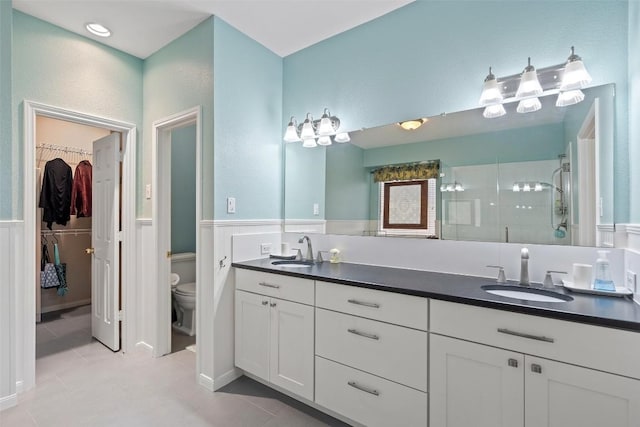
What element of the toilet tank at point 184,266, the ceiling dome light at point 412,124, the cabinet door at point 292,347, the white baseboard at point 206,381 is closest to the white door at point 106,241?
the toilet tank at point 184,266

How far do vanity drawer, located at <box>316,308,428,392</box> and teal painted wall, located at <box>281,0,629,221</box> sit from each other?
1.19m

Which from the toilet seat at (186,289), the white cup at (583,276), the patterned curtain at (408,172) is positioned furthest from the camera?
the toilet seat at (186,289)

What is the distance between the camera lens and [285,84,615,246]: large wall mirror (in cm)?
151

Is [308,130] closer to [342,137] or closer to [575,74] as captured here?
[342,137]

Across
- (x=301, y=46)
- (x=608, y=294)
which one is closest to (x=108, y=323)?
(x=301, y=46)

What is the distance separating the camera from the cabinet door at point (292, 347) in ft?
5.91

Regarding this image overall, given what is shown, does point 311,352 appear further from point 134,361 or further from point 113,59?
point 113,59

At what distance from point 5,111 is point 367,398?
8.93 ft

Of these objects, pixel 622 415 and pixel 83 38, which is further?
pixel 83 38

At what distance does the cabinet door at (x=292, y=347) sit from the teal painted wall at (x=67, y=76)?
6.15 feet

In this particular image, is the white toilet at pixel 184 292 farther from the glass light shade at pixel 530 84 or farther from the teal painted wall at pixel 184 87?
the glass light shade at pixel 530 84

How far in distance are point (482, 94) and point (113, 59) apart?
2875 millimetres

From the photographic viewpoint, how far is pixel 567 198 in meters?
1.57

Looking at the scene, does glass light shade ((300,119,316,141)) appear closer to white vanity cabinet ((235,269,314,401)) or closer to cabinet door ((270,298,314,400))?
white vanity cabinet ((235,269,314,401))
